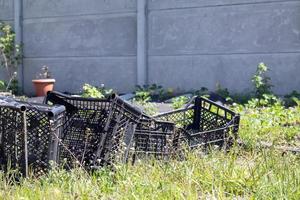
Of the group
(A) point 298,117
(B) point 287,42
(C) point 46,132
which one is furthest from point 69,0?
(C) point 46,132

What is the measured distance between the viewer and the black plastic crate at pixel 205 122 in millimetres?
4621

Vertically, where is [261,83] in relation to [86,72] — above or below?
below

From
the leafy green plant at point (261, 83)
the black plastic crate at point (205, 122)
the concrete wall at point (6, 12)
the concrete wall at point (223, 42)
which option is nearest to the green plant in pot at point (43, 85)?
the concrete wall at point (6, 12)

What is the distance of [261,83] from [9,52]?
675 cm

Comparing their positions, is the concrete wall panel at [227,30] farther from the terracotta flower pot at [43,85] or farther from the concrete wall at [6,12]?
the concrete wall at [6,12]

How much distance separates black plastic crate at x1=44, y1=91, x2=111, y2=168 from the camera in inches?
155

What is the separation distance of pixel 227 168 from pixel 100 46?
9.17 m

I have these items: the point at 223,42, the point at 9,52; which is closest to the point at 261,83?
the point at 223,42

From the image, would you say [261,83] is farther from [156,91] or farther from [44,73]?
[44,73]

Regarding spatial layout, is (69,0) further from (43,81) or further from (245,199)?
(245,199)

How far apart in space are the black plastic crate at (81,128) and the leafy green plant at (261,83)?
230 inches

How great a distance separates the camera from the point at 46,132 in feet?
12.1

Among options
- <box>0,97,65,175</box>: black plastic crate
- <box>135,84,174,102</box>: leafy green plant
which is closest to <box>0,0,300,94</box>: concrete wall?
<box>135,84,174,102</box>: leafy green plant

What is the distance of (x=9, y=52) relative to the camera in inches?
522
